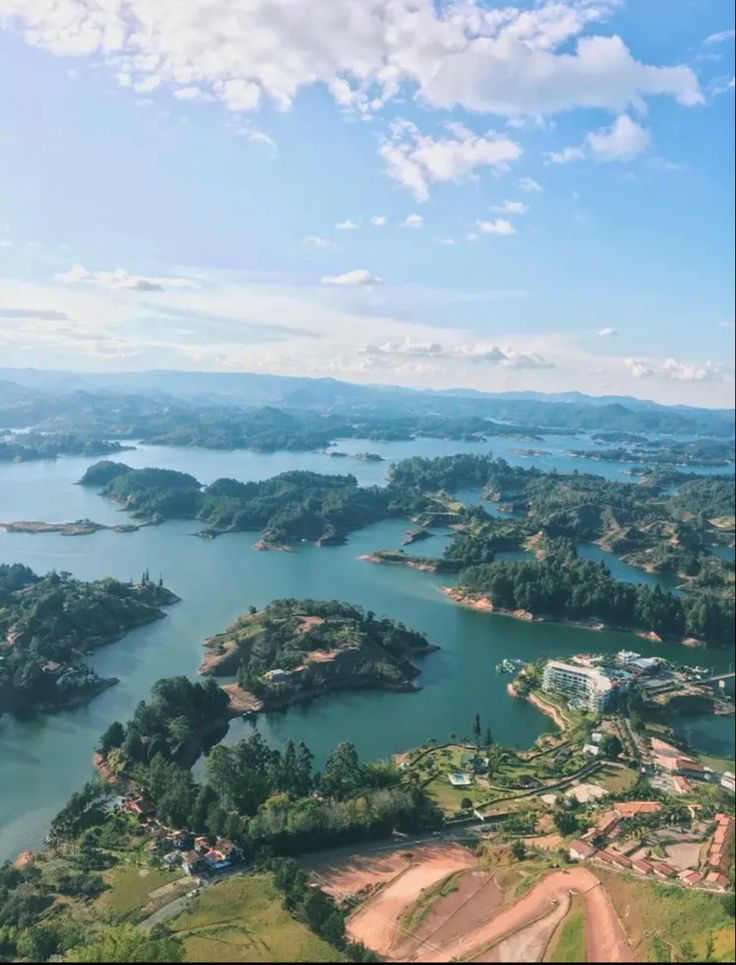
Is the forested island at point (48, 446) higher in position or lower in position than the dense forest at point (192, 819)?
higher

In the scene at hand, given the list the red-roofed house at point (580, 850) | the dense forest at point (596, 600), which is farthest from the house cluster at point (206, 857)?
the dense forest at point (596, 600)

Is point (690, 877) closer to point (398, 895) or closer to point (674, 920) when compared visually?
point (674, 920)

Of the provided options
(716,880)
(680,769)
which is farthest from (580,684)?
(716,880)

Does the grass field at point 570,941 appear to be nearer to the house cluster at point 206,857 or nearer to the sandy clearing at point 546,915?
the sandy clearing at point 546,915

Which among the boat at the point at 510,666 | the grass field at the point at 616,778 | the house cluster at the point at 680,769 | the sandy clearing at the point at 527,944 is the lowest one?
the boat at the point at 510,666

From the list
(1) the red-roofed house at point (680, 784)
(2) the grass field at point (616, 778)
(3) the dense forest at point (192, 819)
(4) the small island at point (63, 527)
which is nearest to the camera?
(3) the dense forest at point (192, 819)

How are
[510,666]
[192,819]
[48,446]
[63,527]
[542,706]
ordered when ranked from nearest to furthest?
1. [192,819]
2. [542,706]
3. [510,666]
4. [63,527]
5. [48,446]
